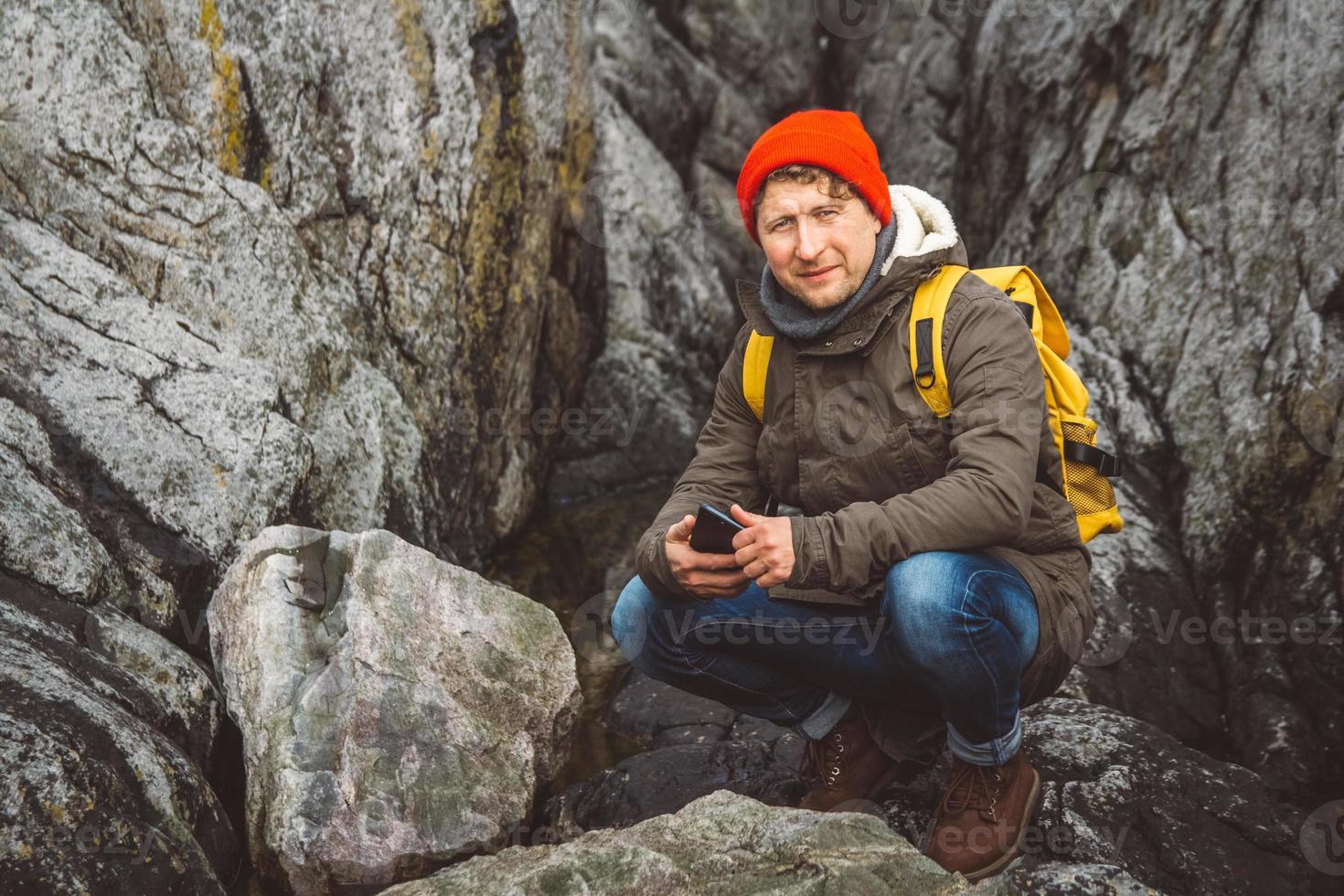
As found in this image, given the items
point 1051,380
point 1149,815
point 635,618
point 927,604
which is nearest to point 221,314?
point 635,618

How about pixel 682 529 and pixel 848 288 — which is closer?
pixel 682 529

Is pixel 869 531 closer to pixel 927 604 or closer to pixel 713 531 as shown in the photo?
pixel 927 604

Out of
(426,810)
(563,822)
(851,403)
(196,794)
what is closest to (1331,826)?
(851,403)

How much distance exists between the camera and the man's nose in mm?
3887

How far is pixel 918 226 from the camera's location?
159 inches

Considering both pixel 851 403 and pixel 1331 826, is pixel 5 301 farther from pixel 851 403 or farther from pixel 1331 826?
pixel 1331 826

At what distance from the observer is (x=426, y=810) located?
4.02m

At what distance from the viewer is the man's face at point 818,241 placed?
391cm

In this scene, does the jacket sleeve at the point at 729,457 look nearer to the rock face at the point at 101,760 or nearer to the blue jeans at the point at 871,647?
the blue jeans at the point at 871,647

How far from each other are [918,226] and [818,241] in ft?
1.38

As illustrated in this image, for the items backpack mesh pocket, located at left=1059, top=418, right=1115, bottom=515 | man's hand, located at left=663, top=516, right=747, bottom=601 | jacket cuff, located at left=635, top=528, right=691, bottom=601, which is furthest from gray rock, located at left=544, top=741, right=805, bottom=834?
backpack mesh pocket, located at left=1059, top=418, right=1115, bottom=515

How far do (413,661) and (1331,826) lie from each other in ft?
12.7

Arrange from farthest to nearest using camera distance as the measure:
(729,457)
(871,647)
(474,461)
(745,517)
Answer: (474,461)
(729,457)
(871,647)
(745,517)

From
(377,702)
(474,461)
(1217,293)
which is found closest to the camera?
(377,702)
